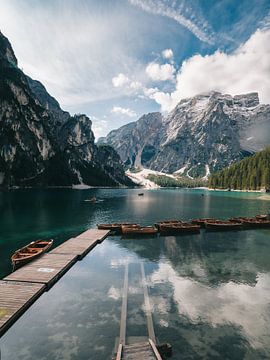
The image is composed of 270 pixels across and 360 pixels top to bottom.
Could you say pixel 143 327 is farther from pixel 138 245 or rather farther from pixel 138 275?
pixel 138 245

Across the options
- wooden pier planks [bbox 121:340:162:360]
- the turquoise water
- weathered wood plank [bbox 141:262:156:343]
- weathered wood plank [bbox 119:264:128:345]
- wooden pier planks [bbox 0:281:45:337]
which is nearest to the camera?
wooden pier planks [bbox 121:340:162:360]

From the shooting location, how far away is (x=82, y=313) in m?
21.6

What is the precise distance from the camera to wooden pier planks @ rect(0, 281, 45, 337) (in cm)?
1916

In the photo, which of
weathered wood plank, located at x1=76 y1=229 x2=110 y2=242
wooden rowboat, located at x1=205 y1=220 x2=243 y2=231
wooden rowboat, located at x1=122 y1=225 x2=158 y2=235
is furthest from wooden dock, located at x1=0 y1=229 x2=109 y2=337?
wooden rowboat, located at x1=205 y1=220 x2=243 y2=231

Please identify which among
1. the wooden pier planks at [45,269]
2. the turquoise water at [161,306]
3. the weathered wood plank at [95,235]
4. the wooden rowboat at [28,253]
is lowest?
the turquoise water at [161,306]

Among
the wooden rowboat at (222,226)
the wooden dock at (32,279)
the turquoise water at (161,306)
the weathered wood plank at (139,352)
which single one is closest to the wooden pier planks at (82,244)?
the wooden dock at (32,279)

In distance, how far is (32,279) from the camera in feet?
87.3

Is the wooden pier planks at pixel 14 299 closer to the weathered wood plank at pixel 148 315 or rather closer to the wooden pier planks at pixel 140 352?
the wooden pier planks at pixel 140 352

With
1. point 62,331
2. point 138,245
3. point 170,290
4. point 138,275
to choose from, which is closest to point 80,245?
point 138,245

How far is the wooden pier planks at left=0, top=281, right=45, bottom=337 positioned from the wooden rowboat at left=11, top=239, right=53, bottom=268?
5.97m

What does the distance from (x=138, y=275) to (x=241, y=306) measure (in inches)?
465

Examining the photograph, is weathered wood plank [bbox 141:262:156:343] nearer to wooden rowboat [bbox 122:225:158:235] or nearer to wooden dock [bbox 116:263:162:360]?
wooden dock [bbox 116:263:162:360]

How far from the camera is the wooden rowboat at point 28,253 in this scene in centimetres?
3108

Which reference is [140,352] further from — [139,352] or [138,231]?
[138,231]
